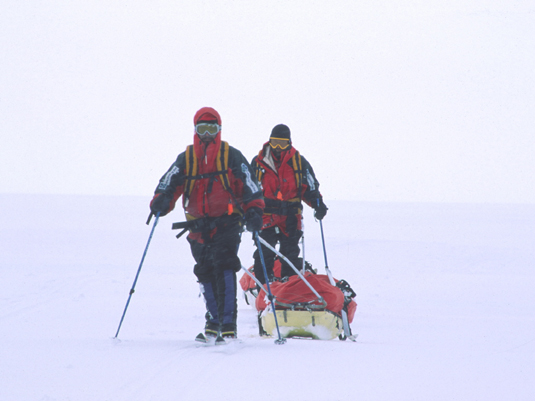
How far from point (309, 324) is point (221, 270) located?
1.18 meters

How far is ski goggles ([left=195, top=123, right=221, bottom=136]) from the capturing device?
451cm

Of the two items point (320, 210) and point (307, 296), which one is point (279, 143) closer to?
point (320, 210)

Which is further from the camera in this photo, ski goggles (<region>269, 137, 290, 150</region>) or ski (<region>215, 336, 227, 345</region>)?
ski goggles (<region>269, 137, 290, 150</region>)

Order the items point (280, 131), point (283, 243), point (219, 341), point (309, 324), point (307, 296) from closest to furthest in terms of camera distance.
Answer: point (219, 341) → point (309, 324) → point (307, 296) → point (280, 131) → point (283, 243)

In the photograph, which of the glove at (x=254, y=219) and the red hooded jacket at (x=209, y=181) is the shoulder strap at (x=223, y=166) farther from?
the glove at (x=254, y=219)

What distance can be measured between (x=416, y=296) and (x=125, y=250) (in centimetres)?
911

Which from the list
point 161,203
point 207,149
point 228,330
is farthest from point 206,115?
point 228,330

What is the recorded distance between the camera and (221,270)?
14.9 feet

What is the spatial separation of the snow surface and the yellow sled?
0.32 m

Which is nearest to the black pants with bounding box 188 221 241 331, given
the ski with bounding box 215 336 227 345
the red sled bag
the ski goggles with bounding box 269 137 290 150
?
the ski with bounding box 215 336 227 345

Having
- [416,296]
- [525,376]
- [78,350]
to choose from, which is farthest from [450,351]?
[416,296]

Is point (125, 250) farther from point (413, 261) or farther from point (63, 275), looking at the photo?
point (413, 261)

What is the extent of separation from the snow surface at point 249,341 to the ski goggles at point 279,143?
2.18 meters

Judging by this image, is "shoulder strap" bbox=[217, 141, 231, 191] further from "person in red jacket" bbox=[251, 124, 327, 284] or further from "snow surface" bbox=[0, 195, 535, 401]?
"person in red jacket" bbox=[251, 124, 327, 284]
